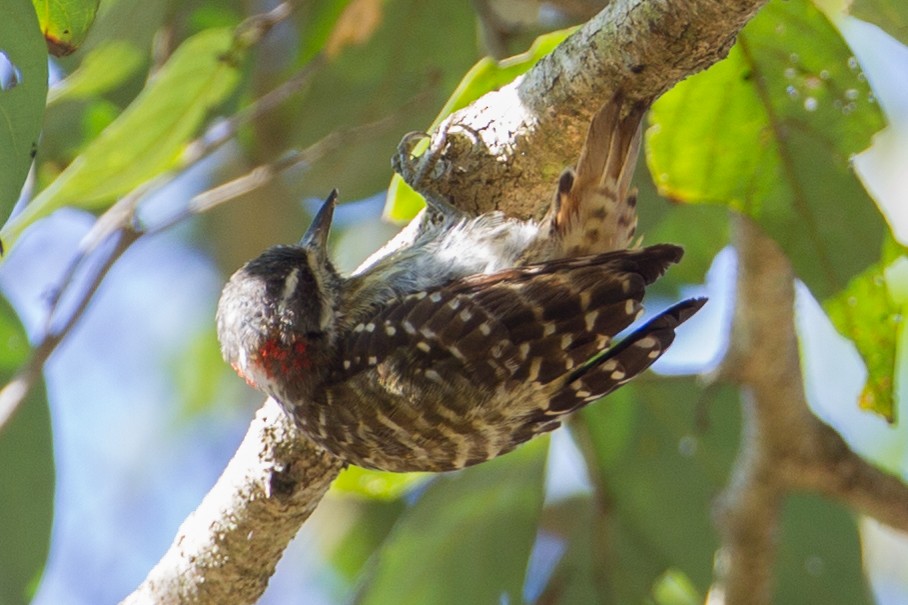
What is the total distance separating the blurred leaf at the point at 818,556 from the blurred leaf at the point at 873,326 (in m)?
1.20

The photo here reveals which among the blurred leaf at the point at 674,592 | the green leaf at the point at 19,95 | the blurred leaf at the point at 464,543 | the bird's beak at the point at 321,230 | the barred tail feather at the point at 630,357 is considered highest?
the green leaf at the point at 19,95

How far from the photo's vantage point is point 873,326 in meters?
2.92

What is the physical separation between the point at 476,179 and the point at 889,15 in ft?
3.16

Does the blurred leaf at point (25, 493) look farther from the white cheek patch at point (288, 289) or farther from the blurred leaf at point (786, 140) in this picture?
the blurred leaf at point (786, 140)

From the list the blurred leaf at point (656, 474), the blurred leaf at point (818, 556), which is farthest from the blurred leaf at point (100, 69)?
the blurred leaf at point (818, 556)

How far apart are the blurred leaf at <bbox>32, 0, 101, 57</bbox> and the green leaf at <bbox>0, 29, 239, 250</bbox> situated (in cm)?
65

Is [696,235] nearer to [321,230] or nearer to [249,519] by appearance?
[321,230]

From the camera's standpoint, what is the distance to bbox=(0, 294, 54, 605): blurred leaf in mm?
3145

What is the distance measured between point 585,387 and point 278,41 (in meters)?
3.11

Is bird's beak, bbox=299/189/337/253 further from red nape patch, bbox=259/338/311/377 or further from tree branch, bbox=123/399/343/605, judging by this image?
tree branch, bbox=123/399/343/605

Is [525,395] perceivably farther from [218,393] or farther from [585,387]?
[218,393]

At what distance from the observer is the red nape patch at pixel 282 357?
114 inches

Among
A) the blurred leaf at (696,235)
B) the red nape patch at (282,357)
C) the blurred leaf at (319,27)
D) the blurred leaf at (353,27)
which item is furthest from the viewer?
the blurred leaf at (319,27)

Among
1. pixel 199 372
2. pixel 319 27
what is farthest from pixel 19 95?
pixel 199 372
